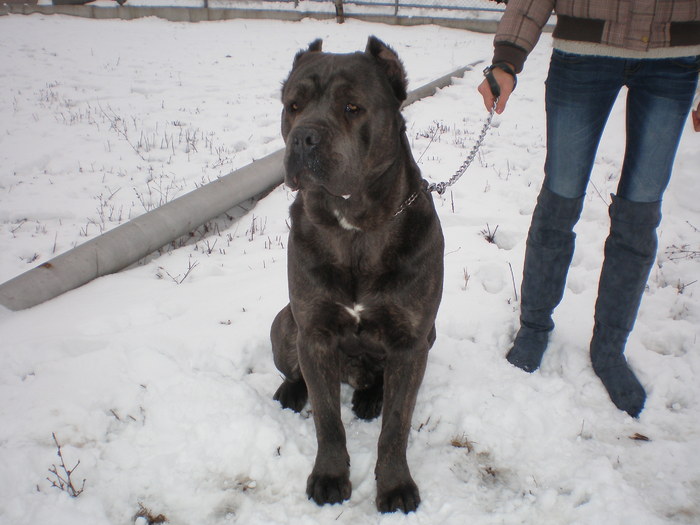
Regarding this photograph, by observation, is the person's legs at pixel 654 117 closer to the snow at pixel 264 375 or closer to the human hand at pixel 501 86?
the human hand at pixel 501 86

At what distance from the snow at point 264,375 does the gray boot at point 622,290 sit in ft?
0.34

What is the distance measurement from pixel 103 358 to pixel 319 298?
1327 mm

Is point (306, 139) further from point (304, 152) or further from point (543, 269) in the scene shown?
point (543, 269)

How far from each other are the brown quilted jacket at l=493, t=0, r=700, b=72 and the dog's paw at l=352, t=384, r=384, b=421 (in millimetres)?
1718

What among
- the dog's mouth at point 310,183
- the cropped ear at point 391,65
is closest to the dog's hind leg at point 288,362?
the dog's mouth at point 310,183

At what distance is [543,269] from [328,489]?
1606mm

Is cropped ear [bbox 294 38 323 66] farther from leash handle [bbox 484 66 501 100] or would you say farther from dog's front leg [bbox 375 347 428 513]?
dog's front leg [bbox 375 347 428 513]

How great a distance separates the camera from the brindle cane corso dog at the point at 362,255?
6.65 ft

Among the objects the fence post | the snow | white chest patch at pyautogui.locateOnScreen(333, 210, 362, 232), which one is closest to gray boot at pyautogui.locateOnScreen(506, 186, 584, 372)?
the snow

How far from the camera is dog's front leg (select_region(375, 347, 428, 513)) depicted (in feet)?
6.81

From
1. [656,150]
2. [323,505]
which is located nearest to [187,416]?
[323,505]

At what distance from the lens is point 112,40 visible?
460 inches

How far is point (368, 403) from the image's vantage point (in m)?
2.58

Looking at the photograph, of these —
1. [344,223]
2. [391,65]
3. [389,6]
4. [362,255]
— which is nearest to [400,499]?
[362,255]
